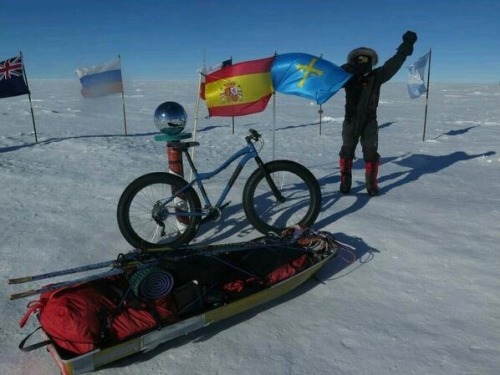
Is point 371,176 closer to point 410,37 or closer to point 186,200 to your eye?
point 410,37

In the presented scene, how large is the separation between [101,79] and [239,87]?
9.48m

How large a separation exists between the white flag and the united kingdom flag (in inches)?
476

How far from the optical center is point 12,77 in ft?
37.4

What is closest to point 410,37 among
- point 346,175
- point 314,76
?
point 314,76

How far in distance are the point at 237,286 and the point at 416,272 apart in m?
1.86

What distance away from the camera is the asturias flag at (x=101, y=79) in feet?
42.0

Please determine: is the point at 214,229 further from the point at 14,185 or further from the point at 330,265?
the point at 14,185

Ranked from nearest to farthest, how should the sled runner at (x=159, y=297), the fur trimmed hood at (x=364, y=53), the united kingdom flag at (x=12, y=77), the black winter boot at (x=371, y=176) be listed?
the sled runner at (x=159, y=297)
the fur trimmed hood at (x=364, y=53)
the black winter boot at (x=371, y=176)
the united kingdom flag at (x=12, y=77)

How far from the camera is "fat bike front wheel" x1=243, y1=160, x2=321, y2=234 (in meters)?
4.41

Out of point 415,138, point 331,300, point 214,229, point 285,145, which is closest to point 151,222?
point 214,229

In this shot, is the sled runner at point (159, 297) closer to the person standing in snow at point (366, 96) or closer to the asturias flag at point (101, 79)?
the person standing in snow at point (366, 96)

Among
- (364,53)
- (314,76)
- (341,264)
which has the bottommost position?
(341,264)

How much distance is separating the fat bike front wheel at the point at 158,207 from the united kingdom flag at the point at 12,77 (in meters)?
9.25

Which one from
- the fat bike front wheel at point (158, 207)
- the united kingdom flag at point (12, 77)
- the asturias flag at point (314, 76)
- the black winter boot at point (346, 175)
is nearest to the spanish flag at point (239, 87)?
the asturias flag at point (314, 76)
